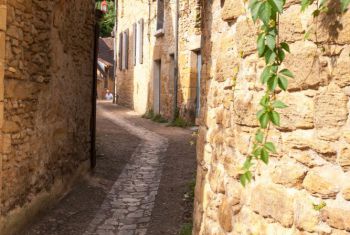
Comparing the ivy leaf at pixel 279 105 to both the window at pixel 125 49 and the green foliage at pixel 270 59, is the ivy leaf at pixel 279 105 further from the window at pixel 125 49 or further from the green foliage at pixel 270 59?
the window at pixel 125 49

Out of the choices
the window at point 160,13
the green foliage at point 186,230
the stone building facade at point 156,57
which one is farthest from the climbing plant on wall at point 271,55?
the window at point 160,13

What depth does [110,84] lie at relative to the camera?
33.6 metres

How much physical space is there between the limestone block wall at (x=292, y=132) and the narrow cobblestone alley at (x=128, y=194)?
7.23ft

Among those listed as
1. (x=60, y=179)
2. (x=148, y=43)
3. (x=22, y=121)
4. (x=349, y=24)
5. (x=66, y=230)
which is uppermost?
(x=148, y=43)

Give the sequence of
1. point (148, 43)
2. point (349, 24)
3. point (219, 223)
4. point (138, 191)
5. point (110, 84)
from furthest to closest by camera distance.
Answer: point (110, 84), point (148, 43), point (138, 191), point (219, 223), point (349, 24)

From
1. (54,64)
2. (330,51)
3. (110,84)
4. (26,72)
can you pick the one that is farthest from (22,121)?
(110,84)

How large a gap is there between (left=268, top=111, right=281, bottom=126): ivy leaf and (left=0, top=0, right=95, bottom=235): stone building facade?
2927mm

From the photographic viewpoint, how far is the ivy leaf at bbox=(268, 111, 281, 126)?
7.19 feet

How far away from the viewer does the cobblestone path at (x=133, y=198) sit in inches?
202

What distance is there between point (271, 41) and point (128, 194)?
4610 millimetres

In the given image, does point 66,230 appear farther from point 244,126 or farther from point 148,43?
point 148,43

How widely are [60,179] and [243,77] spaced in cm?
388

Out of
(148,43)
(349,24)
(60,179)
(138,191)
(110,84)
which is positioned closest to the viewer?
(349,24)

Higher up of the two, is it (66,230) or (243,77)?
(243,77)
